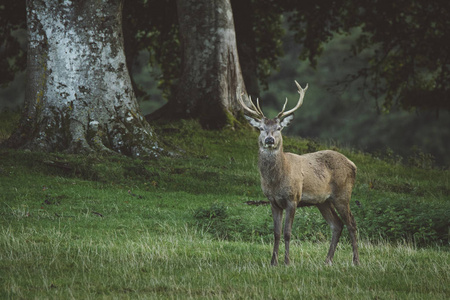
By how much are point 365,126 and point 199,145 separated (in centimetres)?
3656

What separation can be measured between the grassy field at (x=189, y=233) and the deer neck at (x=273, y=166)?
3.21 feet

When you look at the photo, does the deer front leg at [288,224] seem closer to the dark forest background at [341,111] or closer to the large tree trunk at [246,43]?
the large tree trunk at [246,43]

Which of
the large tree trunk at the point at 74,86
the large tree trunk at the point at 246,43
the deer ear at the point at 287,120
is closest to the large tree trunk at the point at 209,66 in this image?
the large tree trunk at the point at 246,43

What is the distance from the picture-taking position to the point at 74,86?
14.2 m

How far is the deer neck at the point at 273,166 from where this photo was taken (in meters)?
7.88

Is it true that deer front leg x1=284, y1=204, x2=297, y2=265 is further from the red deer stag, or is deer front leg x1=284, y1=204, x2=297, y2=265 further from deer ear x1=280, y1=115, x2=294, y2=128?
deer ear x1=280, y1=115, x2=294, y2=128

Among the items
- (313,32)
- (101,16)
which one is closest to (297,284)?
(101,16)

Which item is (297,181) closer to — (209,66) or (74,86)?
(74,86)

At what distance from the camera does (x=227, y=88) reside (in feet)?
61.2

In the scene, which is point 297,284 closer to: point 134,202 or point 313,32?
point 134,202

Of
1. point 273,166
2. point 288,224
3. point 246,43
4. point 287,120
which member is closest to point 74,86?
point 287,120

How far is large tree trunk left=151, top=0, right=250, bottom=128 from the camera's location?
18547mm

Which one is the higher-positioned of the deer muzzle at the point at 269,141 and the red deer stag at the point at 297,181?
the deer muzzle at the point at 269,141

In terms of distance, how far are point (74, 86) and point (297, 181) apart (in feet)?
25.1
